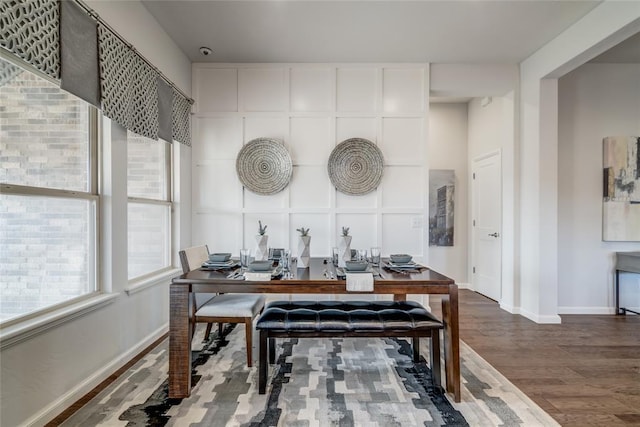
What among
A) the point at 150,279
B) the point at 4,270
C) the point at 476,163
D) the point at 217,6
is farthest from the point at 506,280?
the point at 4,270

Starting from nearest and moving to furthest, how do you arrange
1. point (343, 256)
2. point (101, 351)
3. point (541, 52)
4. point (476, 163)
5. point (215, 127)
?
1. point (101, 351)
2. point (343, 256)
3. point (541, 52)
4. point (215, 127)
5. point (476, 163)

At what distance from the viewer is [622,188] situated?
11.7 ft

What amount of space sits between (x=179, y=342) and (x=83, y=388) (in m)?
0.68

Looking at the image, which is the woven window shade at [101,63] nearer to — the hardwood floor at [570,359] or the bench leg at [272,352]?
the bench leg at [272,352]

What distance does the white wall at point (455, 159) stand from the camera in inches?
191

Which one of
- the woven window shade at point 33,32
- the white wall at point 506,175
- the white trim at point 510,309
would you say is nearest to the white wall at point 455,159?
the white wall at point 506,175

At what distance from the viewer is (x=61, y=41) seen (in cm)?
170

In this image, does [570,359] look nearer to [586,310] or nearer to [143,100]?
[586,310]

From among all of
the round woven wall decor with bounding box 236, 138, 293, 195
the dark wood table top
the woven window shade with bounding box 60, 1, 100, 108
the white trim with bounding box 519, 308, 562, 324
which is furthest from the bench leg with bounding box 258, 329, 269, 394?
the white trim with bounding box 519, 308, 562, 324

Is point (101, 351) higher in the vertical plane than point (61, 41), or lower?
lower

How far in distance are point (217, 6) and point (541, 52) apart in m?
3.25

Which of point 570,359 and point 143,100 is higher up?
point 143,100

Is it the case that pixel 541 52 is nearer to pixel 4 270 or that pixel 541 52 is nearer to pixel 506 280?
pixel 506 280

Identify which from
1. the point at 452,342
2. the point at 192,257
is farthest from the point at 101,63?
the point at 452,342
